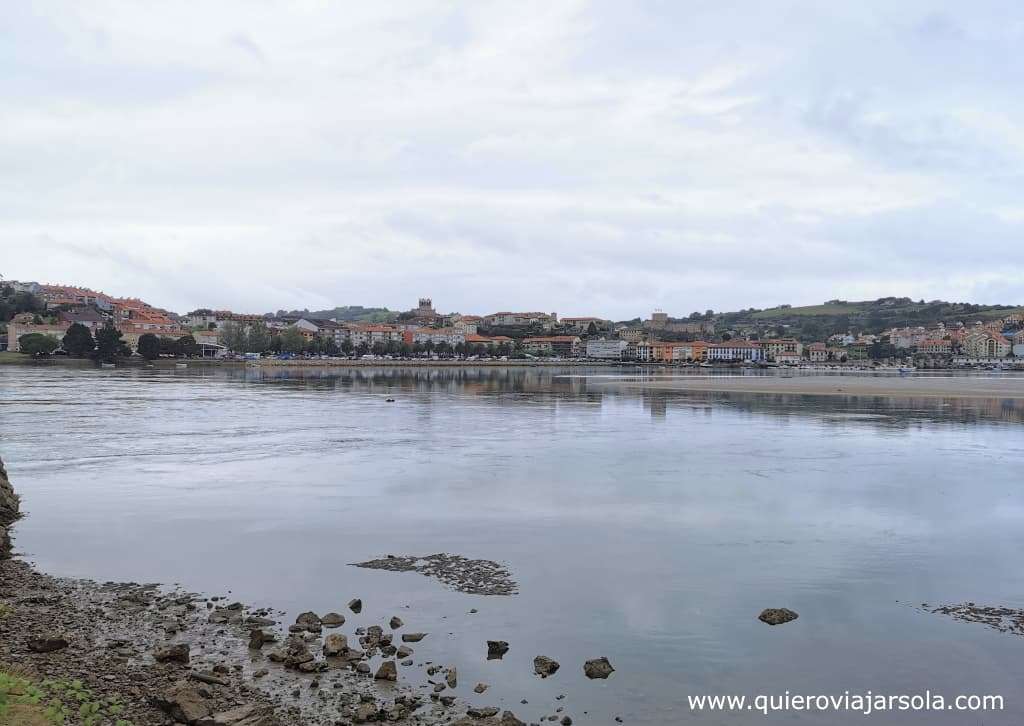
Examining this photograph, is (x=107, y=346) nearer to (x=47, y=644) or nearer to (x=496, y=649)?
(x=47, y=644)

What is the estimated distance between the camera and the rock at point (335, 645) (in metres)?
8.08

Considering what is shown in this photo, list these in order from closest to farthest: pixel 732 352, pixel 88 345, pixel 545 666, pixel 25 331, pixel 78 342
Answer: pixel 545 666, pixel 78 342, pixel 88 345, pixel 25 331, pixel 732 352

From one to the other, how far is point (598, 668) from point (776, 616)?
266cm

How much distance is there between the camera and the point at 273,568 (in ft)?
37.5

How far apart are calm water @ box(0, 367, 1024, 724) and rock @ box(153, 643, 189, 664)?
1.82 metres

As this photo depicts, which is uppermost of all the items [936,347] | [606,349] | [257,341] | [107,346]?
[257,341]

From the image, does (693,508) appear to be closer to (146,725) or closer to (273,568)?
(273,568)

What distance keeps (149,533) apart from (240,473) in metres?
6.19

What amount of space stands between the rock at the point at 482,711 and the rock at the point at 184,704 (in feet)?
7.00

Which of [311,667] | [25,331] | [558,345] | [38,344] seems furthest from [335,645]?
[558,345]

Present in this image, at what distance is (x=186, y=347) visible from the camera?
122 meters

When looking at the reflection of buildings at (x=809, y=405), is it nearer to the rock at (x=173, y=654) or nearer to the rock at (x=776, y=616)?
the rock at (x=776, y=616)

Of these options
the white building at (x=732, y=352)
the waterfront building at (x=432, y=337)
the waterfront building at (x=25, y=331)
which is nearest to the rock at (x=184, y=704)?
the waterfront building at (x=25, y=331)

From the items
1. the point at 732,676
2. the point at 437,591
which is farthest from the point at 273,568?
the point at 732,676
